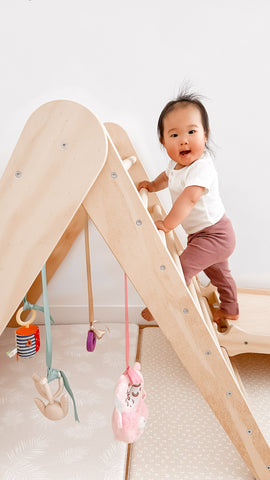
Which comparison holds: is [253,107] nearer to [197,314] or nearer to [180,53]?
[180,53]

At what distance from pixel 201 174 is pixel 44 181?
54 cm

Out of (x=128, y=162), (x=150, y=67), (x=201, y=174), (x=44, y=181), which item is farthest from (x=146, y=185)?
(x=44, y=181)

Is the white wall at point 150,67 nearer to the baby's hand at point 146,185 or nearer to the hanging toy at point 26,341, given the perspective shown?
the baby's hand at point 146,185

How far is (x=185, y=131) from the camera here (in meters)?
1.29

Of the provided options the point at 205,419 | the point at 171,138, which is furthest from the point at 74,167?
the point at 205,419

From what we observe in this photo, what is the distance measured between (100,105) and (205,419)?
1.34 m

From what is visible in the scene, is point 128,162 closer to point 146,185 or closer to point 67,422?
point 146,185

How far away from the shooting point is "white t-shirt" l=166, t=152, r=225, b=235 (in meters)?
1.26

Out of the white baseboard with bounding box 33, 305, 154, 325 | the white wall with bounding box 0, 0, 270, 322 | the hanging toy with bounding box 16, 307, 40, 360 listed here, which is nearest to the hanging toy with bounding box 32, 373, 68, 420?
the hanging toy with bounding box 16, 307, 40, 360

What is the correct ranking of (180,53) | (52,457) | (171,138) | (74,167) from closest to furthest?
1. (74,167)
2. (52,457)
3. (171,138)
4. (180,53)

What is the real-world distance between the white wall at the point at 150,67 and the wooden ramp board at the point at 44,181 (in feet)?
3.33

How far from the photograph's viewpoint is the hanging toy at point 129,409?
98 cm

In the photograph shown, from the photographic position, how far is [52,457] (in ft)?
3.73

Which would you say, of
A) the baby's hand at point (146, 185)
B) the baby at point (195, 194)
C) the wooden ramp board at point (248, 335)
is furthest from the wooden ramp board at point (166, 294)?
the baby's hand at point (146, 185)
